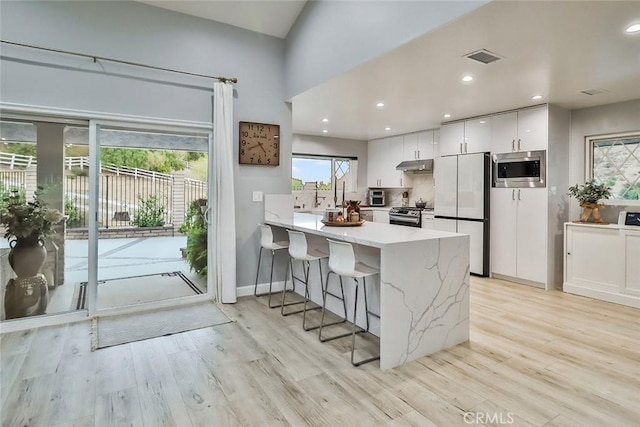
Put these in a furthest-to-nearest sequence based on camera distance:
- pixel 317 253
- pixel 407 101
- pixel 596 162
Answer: pixel 596 162
pixel 407 101
pixel 317 253

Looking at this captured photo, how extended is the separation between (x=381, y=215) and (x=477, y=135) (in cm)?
239

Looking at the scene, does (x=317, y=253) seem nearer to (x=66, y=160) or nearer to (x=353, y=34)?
(x=353, y=34)

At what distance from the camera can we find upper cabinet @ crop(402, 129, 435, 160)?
242 inches

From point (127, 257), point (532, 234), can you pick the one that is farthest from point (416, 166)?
point (127, 257)

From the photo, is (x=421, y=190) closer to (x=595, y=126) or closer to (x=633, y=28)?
(x=595, y=126)

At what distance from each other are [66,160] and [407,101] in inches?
146

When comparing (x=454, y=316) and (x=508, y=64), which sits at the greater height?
(x=508, y=64)

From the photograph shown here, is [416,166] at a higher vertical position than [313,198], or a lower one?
higher

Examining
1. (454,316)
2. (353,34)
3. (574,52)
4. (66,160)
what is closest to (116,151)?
(66,160)

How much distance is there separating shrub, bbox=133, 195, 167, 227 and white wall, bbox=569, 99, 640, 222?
5140 millimetres

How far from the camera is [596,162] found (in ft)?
15.0

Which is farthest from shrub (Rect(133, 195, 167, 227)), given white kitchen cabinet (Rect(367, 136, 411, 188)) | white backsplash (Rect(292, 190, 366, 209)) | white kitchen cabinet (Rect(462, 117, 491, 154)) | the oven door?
white kitchen cabinet (Rect(367, 136, 411, 188))

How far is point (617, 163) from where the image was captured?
4.39 meters

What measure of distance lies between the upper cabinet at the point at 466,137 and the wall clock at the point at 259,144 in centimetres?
275
